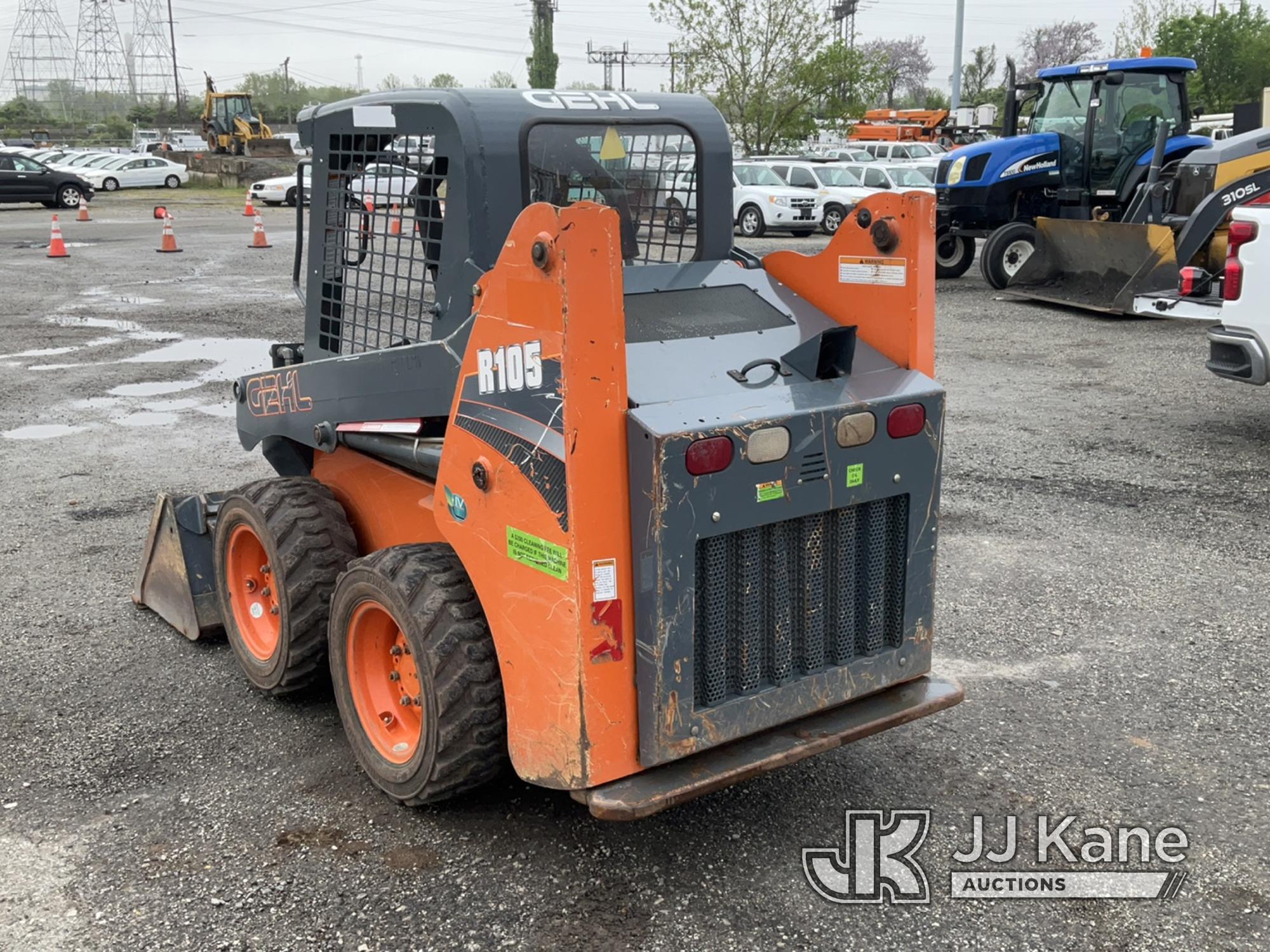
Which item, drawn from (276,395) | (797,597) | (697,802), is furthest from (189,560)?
(797,597)

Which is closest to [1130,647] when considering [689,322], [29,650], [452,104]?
[689,322]

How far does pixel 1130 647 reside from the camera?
5047 millimetres

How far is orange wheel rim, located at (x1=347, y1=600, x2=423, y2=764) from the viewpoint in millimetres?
3852

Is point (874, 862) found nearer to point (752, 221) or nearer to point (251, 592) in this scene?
point (251, 592)

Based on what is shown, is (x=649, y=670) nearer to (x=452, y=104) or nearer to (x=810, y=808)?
(x=810, y=808)

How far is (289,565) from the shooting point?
14.1ft

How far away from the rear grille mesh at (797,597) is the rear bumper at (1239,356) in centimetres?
512

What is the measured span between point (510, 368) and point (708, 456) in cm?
58

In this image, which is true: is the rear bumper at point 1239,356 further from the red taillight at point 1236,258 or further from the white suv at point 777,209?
the white suv at point 777,209

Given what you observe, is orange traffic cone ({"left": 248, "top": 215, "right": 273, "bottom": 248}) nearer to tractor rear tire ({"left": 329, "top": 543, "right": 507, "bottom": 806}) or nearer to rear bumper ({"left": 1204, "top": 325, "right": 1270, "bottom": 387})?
Result: rear bumper ({"left": 1204, "top": 325, "right": 1270, "bottom": 387})

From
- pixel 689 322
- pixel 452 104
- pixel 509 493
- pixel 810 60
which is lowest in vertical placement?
pixel 509 493

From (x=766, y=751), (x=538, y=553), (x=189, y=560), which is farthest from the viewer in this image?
(x=189, y=560)

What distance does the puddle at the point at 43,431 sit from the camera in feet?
28.4

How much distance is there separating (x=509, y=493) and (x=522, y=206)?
1.05 metres
